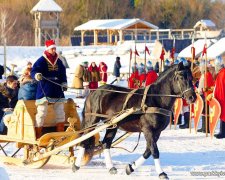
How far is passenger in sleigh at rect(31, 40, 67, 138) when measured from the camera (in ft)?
40.3

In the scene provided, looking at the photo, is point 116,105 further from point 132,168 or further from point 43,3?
point 43,3

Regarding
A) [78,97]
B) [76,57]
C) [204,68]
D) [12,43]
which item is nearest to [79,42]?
[12,43]

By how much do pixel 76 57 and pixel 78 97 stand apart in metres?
21.4

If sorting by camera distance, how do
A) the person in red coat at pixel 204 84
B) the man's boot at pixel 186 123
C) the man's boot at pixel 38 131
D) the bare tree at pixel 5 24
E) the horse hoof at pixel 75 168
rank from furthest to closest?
the bare tree at pixel 5 24, the man's boot at pixel 186 123, the person in red coat at pixel 204 84, the man's boot at pixel 38 131, the horse hoof at pixel 75 168

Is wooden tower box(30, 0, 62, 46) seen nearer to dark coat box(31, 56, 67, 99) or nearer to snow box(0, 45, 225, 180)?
snow box(0, 45, 225, 180)

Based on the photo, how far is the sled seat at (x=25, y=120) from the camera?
40.2 feet

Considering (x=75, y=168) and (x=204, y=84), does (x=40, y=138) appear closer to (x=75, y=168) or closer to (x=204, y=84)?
(x=75, y=168)

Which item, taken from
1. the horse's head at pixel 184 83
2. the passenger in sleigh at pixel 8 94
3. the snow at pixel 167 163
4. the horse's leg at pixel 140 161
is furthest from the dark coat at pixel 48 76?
the horse's head at pixel 184 83

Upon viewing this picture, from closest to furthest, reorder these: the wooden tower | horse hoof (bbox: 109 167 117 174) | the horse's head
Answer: the horse's head
horse hoof (bbox: 109 167 117 174)
the wooden tower

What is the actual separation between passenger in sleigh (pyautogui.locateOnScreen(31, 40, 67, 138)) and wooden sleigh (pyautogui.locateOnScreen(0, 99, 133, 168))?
13 centimetres

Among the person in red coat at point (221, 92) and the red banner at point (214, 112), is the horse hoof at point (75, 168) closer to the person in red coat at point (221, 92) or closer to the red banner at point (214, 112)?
the red banner at point (214, 112)

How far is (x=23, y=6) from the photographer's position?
7325 centimetres

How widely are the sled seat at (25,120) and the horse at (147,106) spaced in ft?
1.77

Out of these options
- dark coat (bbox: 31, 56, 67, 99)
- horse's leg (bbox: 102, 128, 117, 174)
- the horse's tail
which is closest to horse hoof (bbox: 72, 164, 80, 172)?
the horse's tail
